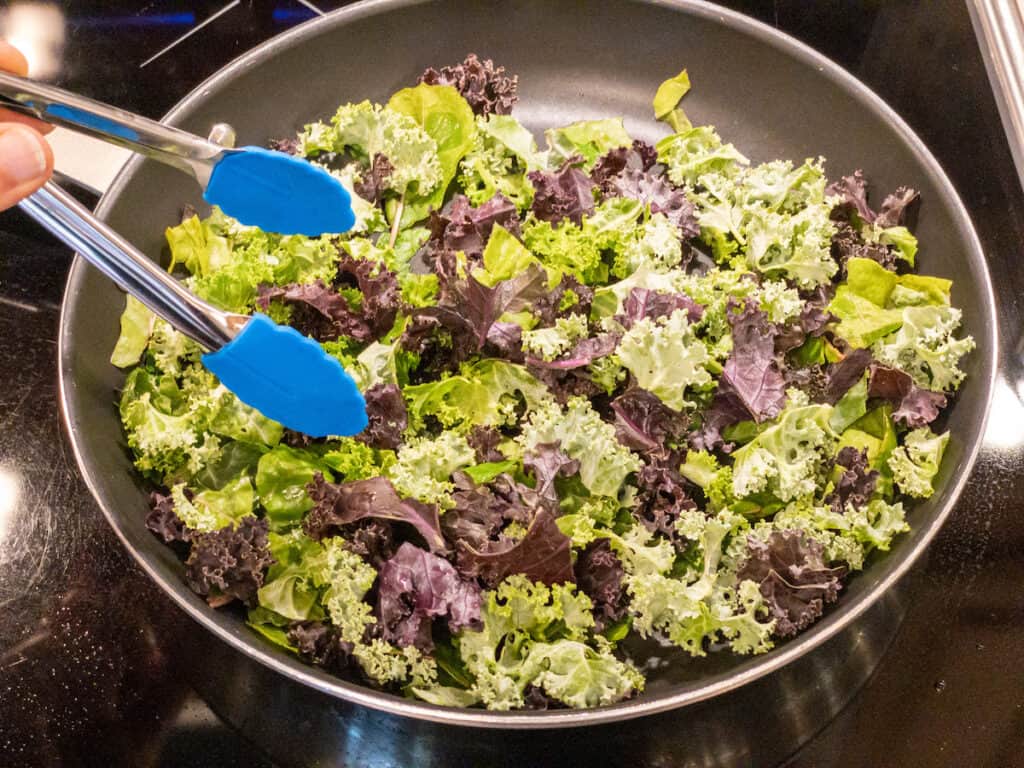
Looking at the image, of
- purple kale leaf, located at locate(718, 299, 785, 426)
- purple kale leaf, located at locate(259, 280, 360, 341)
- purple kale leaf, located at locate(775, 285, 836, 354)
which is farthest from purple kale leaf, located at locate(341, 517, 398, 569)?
purple kale leaf, located at locate(775, 285, 836, 354)

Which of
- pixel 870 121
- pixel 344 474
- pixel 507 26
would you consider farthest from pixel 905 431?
pixel 507 26

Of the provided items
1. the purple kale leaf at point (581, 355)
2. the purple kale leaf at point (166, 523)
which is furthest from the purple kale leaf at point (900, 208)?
the purple kale leaf at point (166, 523)

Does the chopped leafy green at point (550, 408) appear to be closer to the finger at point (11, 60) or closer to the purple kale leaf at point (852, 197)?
the purple kale leaf at point (852, 197)

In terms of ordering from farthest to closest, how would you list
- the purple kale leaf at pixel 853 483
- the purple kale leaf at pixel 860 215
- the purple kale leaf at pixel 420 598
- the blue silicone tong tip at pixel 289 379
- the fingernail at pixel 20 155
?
the purple kale leaf at pixel 860 215 < the purple kale leaf at pixel 853 483 < the purple kale leaf at pixel 420 598 < the blue silicone tong tip at pixel 289 379 < the fingernail at pixel 20 155

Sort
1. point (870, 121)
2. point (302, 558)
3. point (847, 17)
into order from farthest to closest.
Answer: point (847, 17)
point (870, 121)
point (302, 558)

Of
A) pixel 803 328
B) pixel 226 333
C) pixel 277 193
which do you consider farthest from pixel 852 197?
pixel 226 333

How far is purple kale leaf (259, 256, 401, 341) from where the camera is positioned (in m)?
1.47

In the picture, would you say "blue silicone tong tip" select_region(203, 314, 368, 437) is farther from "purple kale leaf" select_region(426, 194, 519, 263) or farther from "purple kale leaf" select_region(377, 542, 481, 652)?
"purple kale leaf" select_region(426, 194, 519, 263)

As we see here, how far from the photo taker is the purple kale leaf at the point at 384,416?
1.37 meters

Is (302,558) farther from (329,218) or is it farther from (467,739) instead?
(329,218)

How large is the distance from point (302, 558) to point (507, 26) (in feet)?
3.75

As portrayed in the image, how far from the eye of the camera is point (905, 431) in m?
1.39

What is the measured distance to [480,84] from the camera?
5.70 ft

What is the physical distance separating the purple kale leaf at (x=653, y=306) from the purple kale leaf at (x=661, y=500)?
0.25 meters
